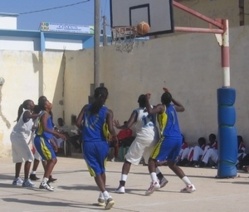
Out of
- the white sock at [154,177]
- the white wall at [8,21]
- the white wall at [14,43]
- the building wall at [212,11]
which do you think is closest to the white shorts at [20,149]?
the white sock at [154,177]

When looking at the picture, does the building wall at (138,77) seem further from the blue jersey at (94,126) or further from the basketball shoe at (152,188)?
the blue jersey at (94,126)

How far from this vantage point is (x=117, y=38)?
51.8 ft

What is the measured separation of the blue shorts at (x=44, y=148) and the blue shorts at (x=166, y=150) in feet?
6.72

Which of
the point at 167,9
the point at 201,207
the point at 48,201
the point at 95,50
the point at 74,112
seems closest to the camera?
the point at 201,207

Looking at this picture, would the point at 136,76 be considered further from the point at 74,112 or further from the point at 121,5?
the point at 121,5

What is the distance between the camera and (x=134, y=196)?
39.3 feet

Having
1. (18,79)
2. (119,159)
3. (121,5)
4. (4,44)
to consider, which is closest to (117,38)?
(121,5)

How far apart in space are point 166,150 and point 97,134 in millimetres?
1806

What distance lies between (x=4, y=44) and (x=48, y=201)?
95.1ft

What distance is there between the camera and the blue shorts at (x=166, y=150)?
1204cm

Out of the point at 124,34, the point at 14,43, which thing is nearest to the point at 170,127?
the point at 124,34

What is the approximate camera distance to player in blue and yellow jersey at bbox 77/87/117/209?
420 inches

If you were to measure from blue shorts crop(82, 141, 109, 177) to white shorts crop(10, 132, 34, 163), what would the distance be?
3307mm

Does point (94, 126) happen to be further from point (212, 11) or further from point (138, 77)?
point (212, 11)
